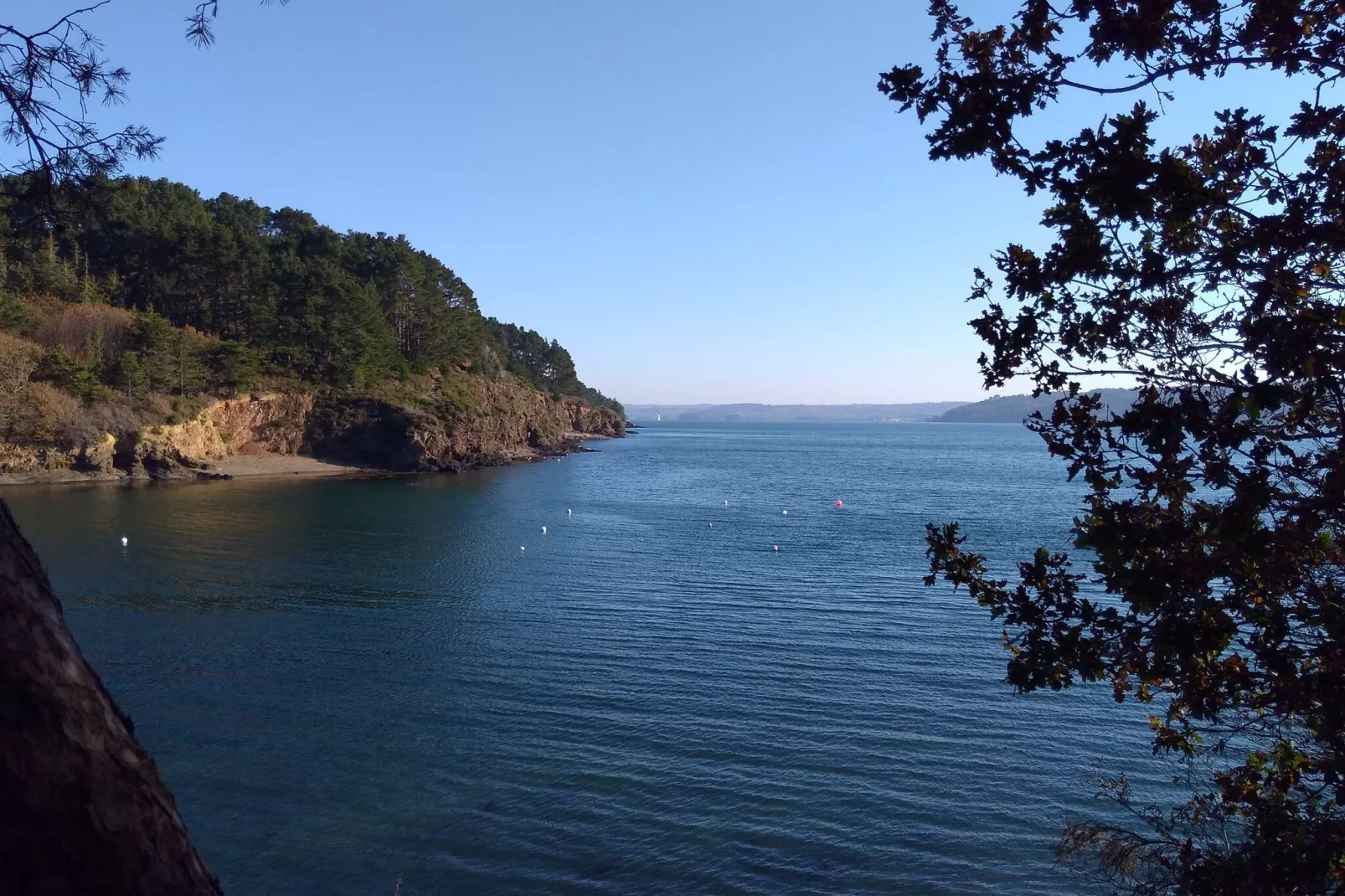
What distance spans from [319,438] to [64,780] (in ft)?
262

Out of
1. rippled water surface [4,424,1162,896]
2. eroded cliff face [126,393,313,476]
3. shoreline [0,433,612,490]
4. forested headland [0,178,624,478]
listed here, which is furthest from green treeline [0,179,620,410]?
rippled water surface [4,424,1162,896]

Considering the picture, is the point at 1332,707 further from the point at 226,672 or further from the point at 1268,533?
the point at 226,672

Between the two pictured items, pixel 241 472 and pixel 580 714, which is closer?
pixel 580 714

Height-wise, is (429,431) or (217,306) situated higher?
(217,306)

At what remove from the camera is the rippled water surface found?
14.0 metres

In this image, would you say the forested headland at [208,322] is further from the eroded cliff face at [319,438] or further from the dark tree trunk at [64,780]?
the dark tree trunk at [64,780]

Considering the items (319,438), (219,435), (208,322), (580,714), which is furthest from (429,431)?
(580,714)

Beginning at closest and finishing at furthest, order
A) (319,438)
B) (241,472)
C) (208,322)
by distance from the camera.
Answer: (241,472) → (319,438) → (208,322)

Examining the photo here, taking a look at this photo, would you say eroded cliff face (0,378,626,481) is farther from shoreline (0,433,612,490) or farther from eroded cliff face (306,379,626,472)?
shoreline (0,433,612,490)

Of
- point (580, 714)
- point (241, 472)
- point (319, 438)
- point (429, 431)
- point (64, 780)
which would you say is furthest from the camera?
point (429, 431)

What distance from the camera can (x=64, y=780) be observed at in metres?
3.33

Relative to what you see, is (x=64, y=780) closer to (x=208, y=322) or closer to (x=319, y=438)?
(x=319, y=438)

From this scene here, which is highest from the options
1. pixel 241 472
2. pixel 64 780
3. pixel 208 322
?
pixel 208 322

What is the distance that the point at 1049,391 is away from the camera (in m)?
5.81
